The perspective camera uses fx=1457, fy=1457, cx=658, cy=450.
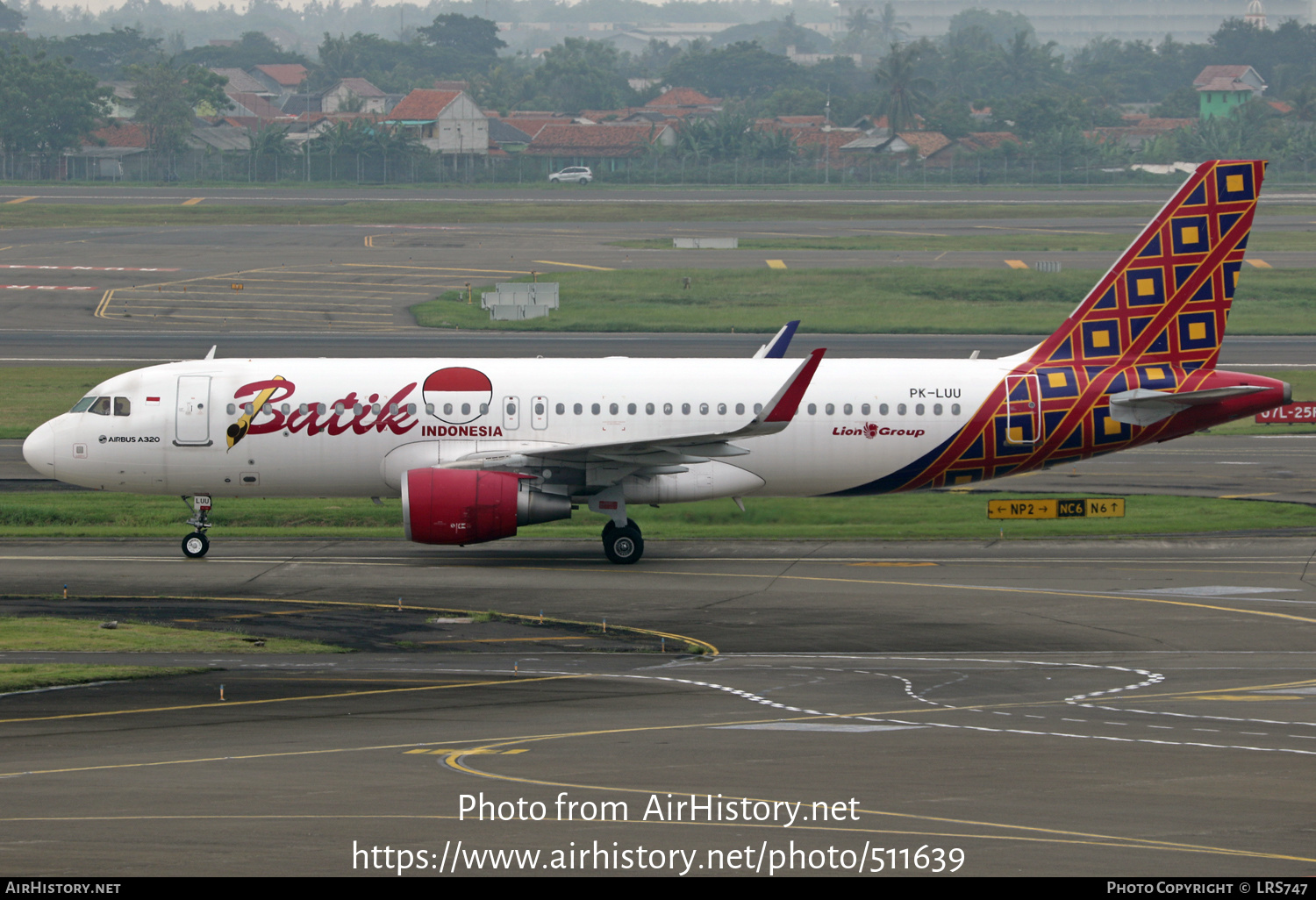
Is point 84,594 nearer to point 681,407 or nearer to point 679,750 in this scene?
point 681,407

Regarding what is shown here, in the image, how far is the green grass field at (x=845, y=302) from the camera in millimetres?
77062

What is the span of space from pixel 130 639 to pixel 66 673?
2958mm

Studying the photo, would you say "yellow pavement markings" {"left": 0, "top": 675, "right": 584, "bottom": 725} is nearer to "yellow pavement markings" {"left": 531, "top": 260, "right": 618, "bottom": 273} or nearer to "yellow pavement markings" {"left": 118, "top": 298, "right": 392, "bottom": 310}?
"yellow pavement markings" {"left": 118, "top": 298, "right": 392, "bottom": 310}

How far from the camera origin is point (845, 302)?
8475 centimetres

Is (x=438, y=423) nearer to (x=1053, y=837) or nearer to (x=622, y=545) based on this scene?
(x=622, y=545)

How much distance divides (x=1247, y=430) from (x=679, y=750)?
4150cm

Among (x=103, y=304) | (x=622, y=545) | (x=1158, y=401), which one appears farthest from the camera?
(x=103, y=304)

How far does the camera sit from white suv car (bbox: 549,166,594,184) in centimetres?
16775

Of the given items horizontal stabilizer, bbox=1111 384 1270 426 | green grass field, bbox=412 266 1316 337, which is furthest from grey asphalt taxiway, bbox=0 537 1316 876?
green grass field, bbox=412 266 1316 337

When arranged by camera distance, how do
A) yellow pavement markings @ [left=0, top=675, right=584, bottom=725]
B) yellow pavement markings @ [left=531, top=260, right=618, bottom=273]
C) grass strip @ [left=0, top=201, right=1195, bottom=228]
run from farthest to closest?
grass strip @ [left=0, top=201, right=1195, bottom=228] → yellow pavement markings @ [left=531, top=260, right=618, bottom=273] → yellow pavement markings @ [left=0, top=675, right=584, bottom=725]

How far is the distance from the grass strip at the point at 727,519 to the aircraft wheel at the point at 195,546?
1.41 metres

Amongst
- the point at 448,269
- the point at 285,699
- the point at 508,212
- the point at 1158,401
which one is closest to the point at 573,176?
the point at 508,212

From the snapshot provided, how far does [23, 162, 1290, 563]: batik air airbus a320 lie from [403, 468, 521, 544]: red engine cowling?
1609mm

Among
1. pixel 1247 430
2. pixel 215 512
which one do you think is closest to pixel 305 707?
pixel 215 512
